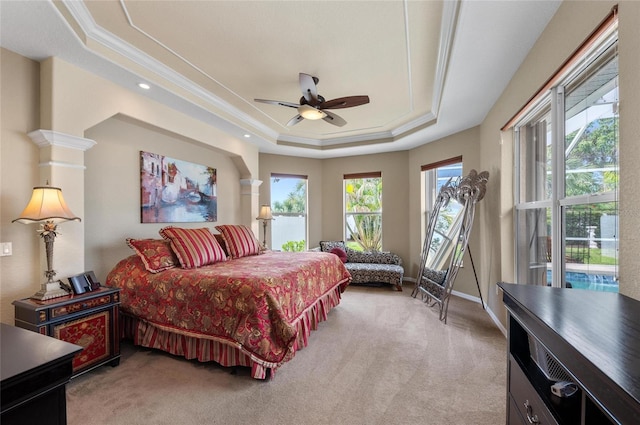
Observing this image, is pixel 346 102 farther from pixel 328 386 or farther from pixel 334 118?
pixel 328 386

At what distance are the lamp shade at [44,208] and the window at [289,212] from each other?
391 centimetres

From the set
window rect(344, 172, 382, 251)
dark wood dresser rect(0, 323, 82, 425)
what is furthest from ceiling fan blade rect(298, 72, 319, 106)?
window rect(344, 172, 382, 251)

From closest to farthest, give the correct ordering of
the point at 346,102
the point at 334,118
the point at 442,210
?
the point at 346,102
the point at 334,118
the point at 442,210

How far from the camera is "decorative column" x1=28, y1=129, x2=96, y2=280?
2.37m

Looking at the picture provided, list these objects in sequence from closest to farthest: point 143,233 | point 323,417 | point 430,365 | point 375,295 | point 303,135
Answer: point 323,417 < point 430,365 < point 143,233 < point 375,295 < point 303,135

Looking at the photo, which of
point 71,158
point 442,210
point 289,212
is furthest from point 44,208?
point 442,210

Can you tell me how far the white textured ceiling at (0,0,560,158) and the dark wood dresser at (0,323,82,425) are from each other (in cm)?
218

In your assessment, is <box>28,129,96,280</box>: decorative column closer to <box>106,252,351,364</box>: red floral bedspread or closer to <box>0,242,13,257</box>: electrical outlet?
<box>0,242,13,257</box>: electrical outlet

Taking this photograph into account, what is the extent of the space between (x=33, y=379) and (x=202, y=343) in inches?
69.2

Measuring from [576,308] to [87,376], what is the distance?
320 cm

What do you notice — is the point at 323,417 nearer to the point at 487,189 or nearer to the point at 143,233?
the point at 143,233

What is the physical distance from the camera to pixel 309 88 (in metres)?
2.85

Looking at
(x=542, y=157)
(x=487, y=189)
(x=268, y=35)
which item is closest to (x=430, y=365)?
(x=542, y=157)

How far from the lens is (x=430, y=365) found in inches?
97.8
